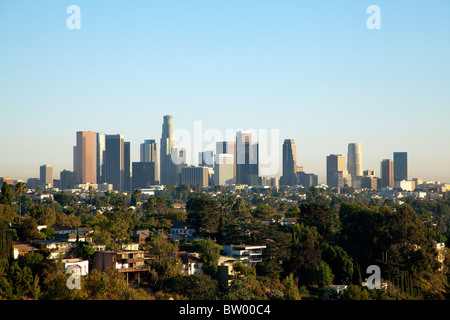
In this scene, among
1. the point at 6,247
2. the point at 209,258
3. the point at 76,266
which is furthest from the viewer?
the point at 209,258

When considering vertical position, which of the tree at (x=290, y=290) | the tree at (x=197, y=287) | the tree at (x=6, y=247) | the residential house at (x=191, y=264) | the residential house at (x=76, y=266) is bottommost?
the tree at (x=290, y=290)

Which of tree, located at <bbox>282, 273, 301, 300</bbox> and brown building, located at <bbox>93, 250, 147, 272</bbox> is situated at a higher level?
brown building, located at <bbox>93, 250, 147, 272</bbox>

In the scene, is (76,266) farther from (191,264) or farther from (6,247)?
(191,264)

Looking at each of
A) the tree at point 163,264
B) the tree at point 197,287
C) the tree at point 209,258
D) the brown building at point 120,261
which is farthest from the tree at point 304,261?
the brown building at point 120,261

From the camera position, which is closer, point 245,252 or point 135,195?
point 245,252

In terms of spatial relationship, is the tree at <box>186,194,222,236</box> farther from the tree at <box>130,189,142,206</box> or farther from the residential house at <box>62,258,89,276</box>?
the tree at <box>130,189,142,206</box>

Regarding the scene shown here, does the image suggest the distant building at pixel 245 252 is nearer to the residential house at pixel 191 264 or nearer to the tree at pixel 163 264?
the residential house at pixel 191 264

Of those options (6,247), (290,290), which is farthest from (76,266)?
(290,290)

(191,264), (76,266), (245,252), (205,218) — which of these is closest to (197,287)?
(191,264)

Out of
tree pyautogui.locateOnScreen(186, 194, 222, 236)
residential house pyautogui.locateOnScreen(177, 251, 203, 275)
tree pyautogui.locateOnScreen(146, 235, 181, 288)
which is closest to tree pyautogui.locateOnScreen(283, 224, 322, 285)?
residential house pyautogui.locateOnScreen(177, 251, 203, 275)

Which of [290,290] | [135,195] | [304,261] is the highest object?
[135,195]

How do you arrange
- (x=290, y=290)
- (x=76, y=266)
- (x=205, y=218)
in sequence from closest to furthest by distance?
(x=76, y=266)
(x=290, y=290)
(x=205, y=218)

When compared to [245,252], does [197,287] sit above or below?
below
